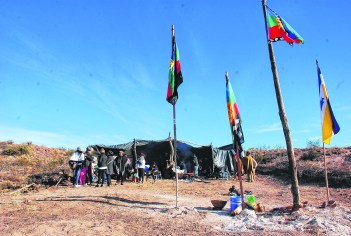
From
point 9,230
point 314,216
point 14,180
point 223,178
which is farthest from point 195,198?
point 14,180

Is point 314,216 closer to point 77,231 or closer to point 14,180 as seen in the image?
point 77,231

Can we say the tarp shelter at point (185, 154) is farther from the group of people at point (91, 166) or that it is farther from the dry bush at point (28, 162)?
the dry bush at point (28, 162)

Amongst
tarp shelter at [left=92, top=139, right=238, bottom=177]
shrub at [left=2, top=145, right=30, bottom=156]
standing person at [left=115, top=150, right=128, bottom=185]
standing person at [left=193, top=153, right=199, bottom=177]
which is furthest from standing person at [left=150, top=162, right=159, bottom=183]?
shrub at [left=2, top=145, right=30, bottom=156]

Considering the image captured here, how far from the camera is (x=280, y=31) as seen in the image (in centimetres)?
1001

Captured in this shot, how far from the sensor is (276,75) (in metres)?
10.2

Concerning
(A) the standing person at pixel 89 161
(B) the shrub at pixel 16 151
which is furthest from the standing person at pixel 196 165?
(B) the shrub at pixel 16 151

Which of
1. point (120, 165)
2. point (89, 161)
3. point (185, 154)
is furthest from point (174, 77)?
point (185, 154)

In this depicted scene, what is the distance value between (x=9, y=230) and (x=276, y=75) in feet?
25.7

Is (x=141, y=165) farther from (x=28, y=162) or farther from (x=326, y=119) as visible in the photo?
(x=28, y=162)

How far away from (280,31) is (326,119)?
298 centimetres

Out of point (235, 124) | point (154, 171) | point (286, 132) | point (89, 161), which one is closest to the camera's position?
point (286, 132)

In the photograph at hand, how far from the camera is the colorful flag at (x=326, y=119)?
10570 millimetres

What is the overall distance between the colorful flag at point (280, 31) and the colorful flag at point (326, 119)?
2.04 m

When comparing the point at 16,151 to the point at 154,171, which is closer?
the point at 154,171
